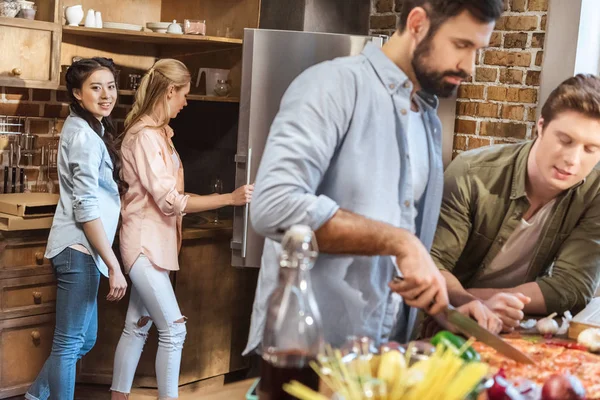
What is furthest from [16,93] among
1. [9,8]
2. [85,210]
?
[85,210]

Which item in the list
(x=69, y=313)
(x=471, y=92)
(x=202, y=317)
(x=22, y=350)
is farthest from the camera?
(x=202, y=317)

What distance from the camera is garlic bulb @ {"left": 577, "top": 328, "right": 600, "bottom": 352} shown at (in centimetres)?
181

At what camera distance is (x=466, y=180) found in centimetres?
217

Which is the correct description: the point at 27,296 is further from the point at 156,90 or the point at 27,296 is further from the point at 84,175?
the point at 156,90

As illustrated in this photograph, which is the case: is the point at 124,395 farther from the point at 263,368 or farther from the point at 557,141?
the point at 263,368

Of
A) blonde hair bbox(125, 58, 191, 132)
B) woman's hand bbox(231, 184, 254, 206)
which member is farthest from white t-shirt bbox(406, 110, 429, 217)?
blonde hair bbox(125, 58, 191, 132)

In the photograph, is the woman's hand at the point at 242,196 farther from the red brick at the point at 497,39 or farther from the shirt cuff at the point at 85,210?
the red brick at the point at 497,39

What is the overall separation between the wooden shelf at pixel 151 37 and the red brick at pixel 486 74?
1216 mm

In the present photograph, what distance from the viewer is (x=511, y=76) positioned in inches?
154

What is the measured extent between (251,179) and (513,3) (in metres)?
1.47

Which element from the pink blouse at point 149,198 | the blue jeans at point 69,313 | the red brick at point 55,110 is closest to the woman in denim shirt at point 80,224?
the blue jeans at point 69,313

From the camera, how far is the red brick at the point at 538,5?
12.4ft

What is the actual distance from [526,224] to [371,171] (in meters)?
0.64

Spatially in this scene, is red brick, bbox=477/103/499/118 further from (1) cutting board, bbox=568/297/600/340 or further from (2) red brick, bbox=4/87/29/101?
(2) red brick, bbox=4/87/29/101
